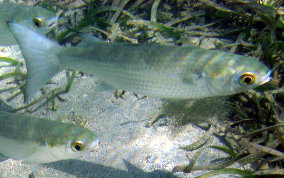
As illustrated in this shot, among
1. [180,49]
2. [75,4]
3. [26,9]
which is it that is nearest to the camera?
[180,49]

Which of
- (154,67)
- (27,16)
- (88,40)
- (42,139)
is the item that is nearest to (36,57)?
(88,40)

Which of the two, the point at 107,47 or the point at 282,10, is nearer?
the point at 107,47

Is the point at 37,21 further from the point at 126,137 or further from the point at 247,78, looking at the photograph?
the point at 247,78

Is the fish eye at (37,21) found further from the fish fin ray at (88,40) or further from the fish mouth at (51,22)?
the fish fin ray at (88,40)

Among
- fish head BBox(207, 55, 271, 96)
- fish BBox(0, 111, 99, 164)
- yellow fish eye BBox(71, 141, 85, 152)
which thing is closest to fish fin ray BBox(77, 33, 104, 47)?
fish BBox(0, 111, 99, 164)

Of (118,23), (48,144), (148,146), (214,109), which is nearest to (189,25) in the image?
(118,23)

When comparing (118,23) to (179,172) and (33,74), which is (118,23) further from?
(179,172)

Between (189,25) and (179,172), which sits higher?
(189,25)
